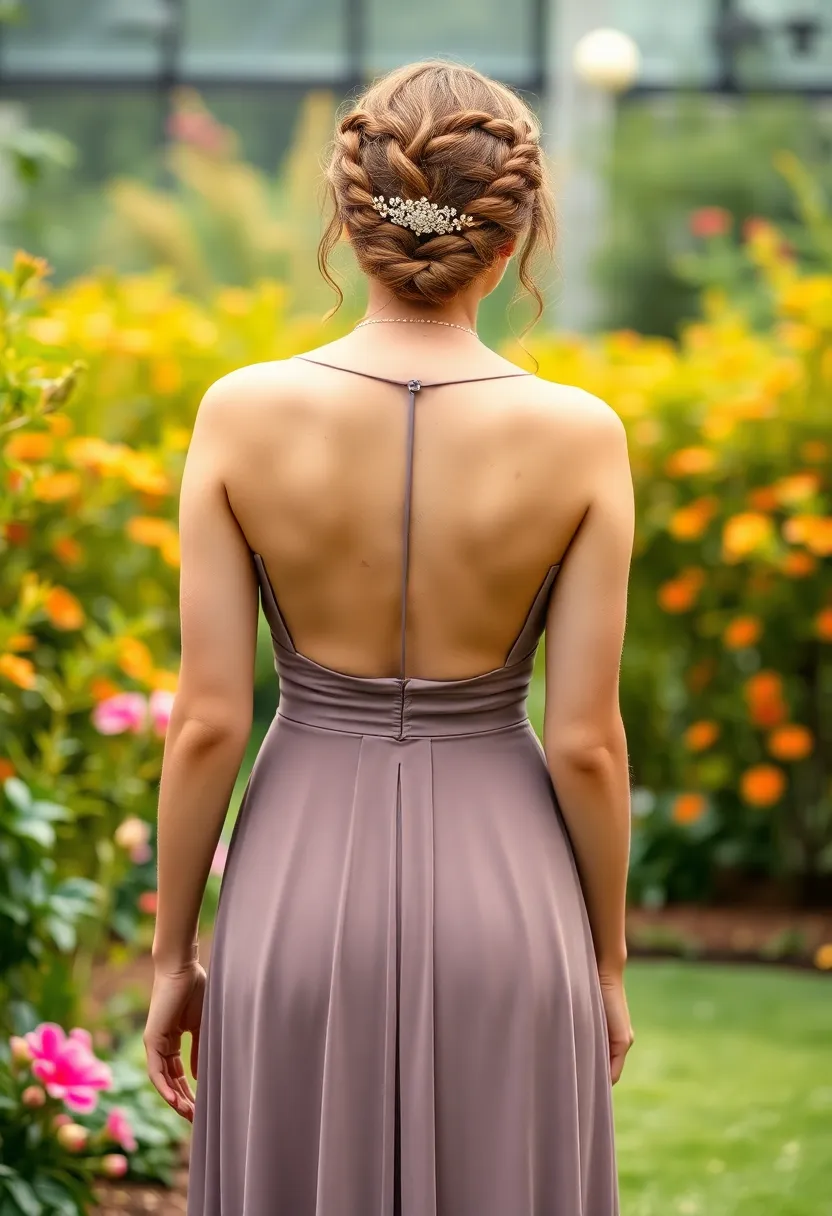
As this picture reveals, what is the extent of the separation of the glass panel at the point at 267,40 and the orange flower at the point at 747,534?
7568mm

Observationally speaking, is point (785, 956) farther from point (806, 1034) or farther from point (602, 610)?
point (602, 610)

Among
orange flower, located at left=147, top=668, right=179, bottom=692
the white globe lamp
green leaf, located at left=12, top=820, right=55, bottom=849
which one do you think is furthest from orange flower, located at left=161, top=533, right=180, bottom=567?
the white globe lamp

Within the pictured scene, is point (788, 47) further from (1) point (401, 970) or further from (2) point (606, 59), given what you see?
(1) point (401, 970)

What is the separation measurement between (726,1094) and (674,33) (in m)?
8.92

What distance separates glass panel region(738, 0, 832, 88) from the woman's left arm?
33.2 ft

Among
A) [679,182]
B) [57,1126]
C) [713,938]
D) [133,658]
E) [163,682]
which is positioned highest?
[679,182]

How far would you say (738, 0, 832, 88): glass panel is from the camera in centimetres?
1080

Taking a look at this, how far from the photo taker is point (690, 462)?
15.3ft

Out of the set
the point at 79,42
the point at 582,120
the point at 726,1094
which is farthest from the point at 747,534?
the point at 79,42

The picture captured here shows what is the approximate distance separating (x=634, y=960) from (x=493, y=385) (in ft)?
10.8

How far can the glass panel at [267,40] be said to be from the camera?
11008 mm

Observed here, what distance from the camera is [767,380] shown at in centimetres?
468

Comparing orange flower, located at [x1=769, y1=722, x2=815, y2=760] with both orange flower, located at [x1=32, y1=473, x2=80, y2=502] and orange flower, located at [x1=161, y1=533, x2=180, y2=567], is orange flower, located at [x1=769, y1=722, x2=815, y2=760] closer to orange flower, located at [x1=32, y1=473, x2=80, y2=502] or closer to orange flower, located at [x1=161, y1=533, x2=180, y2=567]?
orange flower, located at [x1=161, y1=533, x2=180, y2=567]

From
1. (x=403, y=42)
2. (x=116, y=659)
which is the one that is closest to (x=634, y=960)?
(x=116, y=659)
